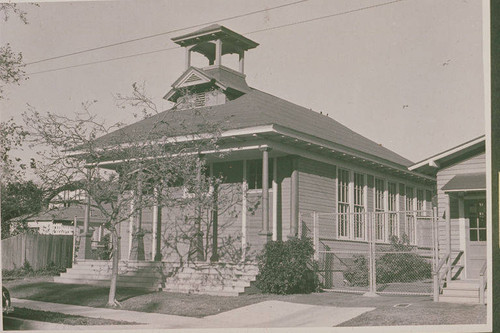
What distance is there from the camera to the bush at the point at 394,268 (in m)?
19.1

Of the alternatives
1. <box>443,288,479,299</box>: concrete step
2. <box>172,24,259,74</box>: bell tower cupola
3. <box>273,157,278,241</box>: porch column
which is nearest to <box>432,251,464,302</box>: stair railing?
<box>443,288,479,299</box>: concrete step

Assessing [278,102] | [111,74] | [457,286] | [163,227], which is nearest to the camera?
[457,286]

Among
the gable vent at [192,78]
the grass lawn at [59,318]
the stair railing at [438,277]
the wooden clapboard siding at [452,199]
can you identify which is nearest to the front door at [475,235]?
the wooden clapboard siding at [452,199]

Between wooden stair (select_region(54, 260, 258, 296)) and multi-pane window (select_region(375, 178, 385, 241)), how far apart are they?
7.03m

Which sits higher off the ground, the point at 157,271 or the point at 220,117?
the point at 220,117

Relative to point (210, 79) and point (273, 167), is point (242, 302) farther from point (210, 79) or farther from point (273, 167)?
point (210, 79)

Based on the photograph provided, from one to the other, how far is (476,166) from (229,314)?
775cm

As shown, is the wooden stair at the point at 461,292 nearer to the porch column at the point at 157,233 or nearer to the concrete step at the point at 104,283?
the concrete step at the point at 104,283

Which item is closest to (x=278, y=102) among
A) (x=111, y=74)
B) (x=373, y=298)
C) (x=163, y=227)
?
(x=163, y=227)

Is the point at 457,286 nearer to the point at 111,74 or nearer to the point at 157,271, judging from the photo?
the point at 157,271

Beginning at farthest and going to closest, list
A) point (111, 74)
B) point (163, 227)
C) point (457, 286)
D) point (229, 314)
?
point (163, 227) → point (111, 74) → point (457, 286) → point (229, 314)

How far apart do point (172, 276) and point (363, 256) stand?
602 cm

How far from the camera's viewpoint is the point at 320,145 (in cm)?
1800

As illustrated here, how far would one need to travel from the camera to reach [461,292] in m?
14.6
